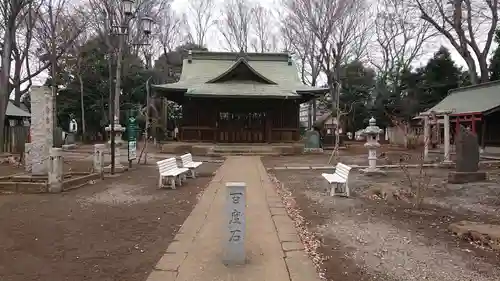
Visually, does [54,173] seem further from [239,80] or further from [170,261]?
[239,80]

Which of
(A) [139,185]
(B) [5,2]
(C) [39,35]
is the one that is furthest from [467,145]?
(C) [39,35]

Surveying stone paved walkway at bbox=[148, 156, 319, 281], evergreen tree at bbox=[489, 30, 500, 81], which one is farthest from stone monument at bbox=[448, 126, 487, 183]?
evergreen tree at bbox=[489, 30, 500, 81]

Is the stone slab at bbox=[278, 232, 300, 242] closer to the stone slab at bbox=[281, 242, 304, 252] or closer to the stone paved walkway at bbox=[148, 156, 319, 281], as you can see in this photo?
the stone paved walkway at bbox=[148, 156, 319, 281]

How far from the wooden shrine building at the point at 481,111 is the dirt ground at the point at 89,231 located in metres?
17.5

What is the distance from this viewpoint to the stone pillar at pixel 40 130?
10.9m

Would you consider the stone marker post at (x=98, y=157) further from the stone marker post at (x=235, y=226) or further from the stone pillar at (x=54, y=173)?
the stone marker post at (x=235, y=226)

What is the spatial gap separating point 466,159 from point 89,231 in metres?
10.3

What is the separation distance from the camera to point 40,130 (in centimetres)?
1099

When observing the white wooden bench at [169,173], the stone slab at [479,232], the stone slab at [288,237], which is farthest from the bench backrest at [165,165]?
the stone slab at [479,232]

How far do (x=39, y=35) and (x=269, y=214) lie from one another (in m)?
26.8

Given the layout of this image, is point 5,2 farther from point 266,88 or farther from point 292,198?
point 292,198

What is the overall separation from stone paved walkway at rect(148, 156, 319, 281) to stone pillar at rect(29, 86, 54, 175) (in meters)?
5.19

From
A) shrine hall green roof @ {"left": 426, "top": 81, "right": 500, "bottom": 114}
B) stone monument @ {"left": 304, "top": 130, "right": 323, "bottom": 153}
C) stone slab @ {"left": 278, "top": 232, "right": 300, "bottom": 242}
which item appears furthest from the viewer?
stone monument @ {"left": 304, "top": 130, "right": 323, "bottom": 153}

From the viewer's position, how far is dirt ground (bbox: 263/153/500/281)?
4.59 meters
